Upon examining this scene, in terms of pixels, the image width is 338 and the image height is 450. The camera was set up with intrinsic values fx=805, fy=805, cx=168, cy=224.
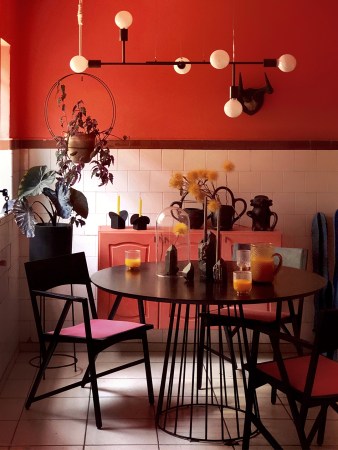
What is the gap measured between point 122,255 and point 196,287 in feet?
5.65

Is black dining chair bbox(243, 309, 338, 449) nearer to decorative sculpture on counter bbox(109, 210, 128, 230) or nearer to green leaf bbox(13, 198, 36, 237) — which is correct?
green leaf bbox(13, 198, 36, 237)

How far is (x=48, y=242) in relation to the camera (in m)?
5.65

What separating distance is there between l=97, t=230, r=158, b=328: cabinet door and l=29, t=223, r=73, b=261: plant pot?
13.4 inches

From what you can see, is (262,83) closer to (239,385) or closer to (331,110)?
(331,110)

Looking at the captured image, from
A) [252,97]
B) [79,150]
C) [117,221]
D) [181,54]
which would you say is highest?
[181,54]

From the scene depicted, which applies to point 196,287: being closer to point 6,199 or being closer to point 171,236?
point 171,236

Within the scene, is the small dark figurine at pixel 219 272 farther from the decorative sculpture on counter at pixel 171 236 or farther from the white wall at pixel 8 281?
the white wall at pixel 8 281

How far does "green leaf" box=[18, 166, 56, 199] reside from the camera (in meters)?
5.54

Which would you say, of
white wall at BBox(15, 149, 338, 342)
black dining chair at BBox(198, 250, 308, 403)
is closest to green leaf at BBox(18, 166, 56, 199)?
white wall at BBox(15, 149, 338, 342)

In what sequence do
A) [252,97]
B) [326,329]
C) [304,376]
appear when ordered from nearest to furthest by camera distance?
1. [326,329]
2. [304,376]
3. [252,97]

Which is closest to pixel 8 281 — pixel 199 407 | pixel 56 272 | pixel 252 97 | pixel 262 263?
pixel 56 272

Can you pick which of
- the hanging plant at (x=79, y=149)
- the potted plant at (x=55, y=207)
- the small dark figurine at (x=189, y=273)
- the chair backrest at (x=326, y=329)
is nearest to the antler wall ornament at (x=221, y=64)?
the hanging plant at (x=79, y=149)

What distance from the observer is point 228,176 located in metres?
6.27

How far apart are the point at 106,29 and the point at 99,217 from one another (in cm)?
144
